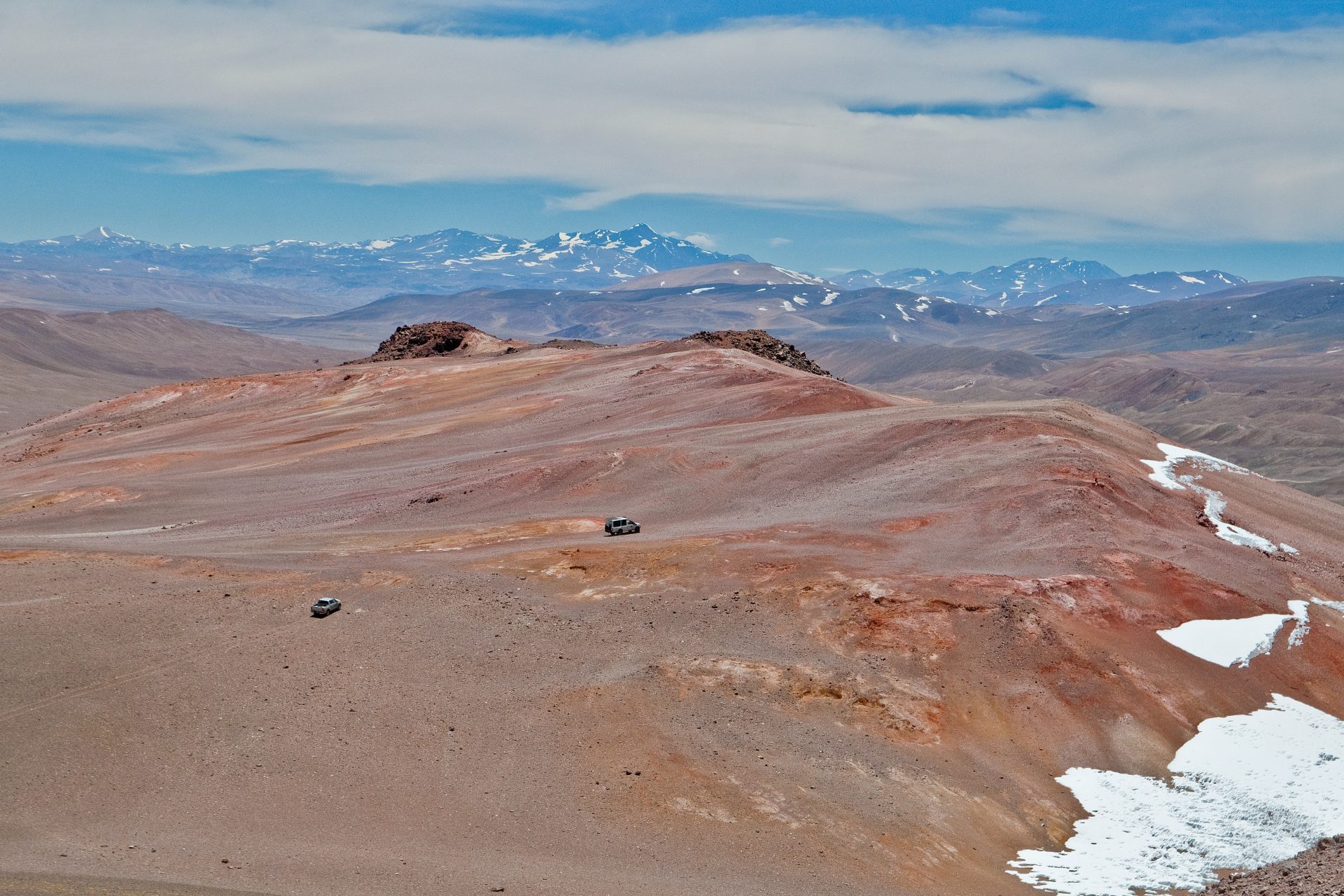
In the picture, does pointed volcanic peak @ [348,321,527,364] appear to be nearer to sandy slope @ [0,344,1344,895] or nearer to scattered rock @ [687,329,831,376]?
scattered rock @ [687,329,831,376]

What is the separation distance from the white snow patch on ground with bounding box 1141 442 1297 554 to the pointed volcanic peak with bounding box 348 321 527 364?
71275mm

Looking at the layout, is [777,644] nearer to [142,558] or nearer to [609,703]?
[609,703]

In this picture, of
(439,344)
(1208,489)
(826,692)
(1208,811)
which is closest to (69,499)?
(826,692)

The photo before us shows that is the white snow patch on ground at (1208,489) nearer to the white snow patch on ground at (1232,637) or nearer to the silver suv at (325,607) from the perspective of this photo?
the white snow patch on ground at (1232,637)

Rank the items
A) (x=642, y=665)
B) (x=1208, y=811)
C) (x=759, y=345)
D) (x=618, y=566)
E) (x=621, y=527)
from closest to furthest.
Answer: (x=1208, y=811)
(x=642, y=665)
(x=618, y=566)
(x=621, y=527)
(x=759, y=345)

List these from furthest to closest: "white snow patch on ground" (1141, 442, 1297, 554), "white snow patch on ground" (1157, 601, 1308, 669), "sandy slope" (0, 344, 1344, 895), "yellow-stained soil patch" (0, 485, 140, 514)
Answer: "yellow-stained soil patch" (0, 485, 140, 514) → "white snow patch on ground" (1141, 442, 1297, 554) → "white snow patch on ground" (1157, 601, 1308, 669) → "sandy slope" (0, 344, 1344, 895)

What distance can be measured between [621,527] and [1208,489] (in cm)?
2890

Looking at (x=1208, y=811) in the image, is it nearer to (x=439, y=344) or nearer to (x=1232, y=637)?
(x=1232, y=637)

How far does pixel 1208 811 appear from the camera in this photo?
28484 millimetres

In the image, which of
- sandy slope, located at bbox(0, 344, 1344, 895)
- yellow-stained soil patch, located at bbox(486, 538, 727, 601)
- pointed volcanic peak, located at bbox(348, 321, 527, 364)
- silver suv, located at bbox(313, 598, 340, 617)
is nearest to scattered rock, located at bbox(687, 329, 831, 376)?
pointed volcanic peak, located at bbox(348, 321, 527, 364)

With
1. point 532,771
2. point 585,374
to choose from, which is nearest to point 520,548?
point 532,771

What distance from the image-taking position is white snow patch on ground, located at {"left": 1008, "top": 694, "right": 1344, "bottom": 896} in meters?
25.8

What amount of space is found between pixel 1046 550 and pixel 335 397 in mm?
66974

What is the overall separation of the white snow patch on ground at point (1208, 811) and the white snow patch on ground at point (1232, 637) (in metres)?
2.53
